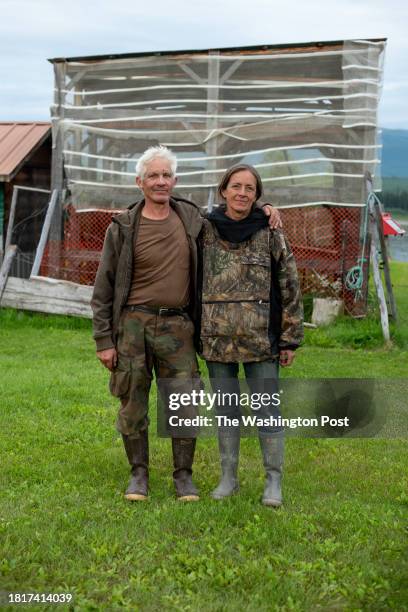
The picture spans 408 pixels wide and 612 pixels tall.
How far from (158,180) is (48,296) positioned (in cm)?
837

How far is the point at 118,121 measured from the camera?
47.2 feet

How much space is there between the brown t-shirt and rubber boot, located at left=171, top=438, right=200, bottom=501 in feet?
2.85

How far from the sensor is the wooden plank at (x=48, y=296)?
41.8 feet

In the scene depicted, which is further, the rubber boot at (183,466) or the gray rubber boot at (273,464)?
the rubber boot at (183,466)

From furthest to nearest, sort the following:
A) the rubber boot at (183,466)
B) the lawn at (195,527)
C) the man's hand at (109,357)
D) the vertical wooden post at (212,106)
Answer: the vertical wooden post at (212,106), the rubber boot at (183,466), the man's hand at (109,357), the lawn at (195,527)

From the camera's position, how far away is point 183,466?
17.1 ft

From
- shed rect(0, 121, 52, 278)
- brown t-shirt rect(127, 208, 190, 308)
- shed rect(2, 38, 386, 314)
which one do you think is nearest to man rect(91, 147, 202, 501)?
brown t-shirt rect(127, 208, 190, 308)

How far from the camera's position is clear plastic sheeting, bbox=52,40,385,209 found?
13.1 meters

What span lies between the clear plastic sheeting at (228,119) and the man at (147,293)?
851cm

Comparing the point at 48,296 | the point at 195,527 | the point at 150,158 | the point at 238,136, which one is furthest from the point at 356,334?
the point at 195,527

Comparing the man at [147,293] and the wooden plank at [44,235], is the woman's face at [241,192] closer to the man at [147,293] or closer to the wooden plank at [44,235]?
the man at [147,293]

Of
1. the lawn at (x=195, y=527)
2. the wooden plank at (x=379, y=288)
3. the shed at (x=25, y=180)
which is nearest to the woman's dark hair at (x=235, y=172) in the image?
the lawn at (x=195, y=527)

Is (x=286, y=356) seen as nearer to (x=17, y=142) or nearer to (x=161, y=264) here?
(x=161, y=264)

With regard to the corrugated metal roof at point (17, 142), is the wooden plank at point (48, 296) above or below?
below
